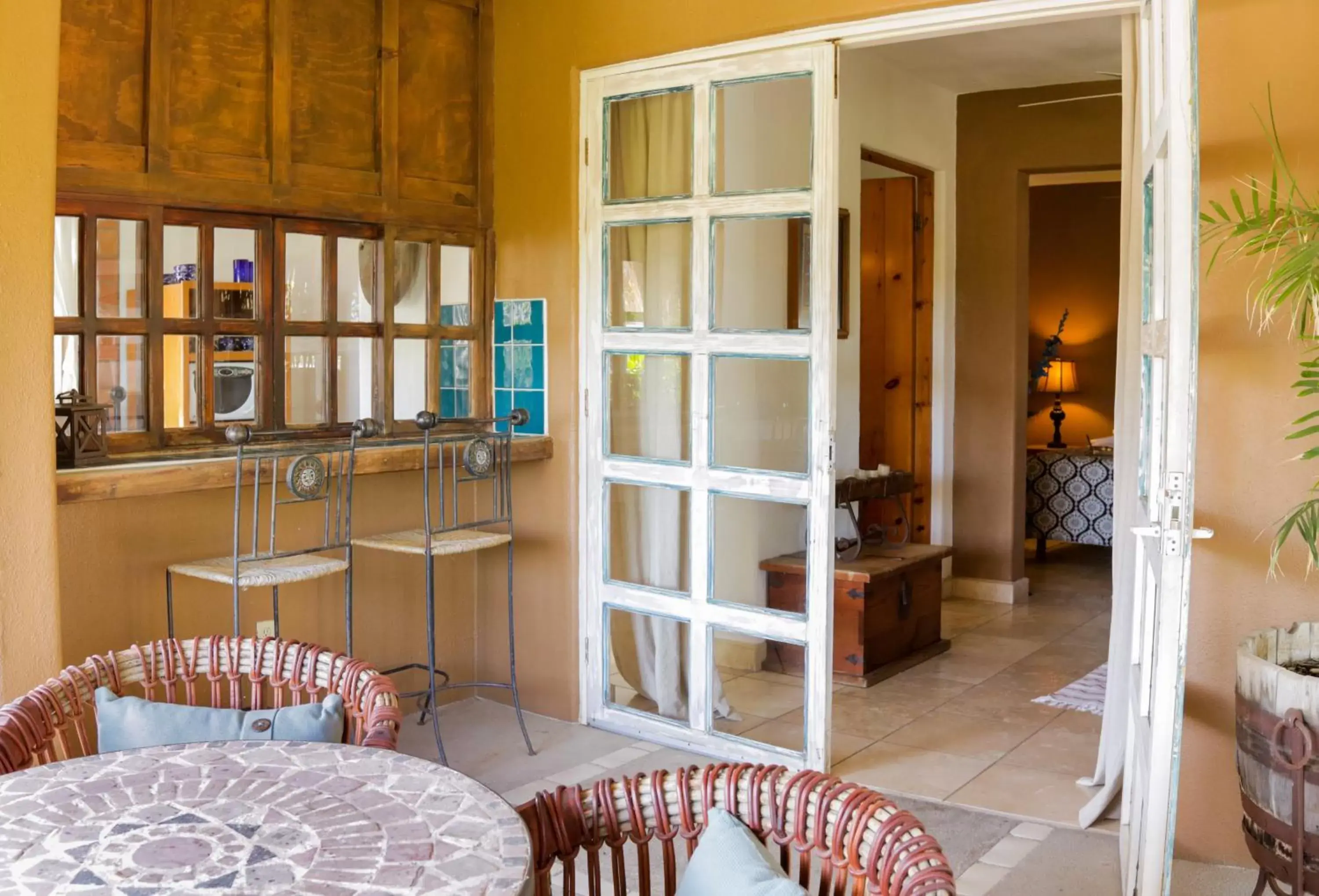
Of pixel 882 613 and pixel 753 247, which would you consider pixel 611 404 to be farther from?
pixel 882 613

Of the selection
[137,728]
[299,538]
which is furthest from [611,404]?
[137,728]

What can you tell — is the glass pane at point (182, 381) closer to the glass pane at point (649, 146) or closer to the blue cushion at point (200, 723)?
the glass pane at point (649, 146)

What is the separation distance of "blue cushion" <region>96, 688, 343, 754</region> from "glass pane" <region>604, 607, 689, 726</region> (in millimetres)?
2319

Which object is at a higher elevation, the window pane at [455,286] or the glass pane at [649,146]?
the glass pane at [649,146]

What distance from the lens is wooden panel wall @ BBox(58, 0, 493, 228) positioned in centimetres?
377

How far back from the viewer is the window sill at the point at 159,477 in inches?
132

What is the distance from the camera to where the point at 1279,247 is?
3227 mm

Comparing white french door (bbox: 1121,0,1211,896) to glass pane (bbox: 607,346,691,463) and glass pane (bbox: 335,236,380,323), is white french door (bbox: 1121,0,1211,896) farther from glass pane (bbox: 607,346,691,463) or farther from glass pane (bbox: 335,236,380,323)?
glass pane (bbox: 335,236,380,323)

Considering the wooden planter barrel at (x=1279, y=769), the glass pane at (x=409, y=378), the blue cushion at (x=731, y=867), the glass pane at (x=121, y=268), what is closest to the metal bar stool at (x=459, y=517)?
the glass pane at (x=409, y=378)

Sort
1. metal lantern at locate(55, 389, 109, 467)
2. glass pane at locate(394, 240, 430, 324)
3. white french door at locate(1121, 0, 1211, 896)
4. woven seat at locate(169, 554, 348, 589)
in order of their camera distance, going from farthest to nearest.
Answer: glass pane at locate(394, 240, 430, 324) → woven seat at locate(169, 554, 348, 589) → metal lantern at locate(55, 389, 109, 467) → white french door at locate(1121, 0, 1211, 896)

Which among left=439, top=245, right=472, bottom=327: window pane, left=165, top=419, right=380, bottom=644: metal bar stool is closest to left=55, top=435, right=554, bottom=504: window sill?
left=165, top=419, right=380, bottom=644: metal bar stool

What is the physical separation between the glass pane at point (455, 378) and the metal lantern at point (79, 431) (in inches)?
56.8

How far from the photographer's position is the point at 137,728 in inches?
87.7

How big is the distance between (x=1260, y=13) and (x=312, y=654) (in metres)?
2.80
